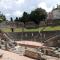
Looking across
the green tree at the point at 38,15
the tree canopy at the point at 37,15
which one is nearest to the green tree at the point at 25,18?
the tree canopy at the point at 37,15

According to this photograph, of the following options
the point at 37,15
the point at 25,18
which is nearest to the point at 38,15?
the point at 37,15

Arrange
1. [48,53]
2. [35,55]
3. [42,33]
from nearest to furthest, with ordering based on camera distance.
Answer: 1. [35,55]
2. [48,53]
3. [42,33]

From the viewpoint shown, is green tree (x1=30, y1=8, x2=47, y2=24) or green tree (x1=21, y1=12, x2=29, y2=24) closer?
green tree (x1=30, y1=8, x2=47, y2=24)

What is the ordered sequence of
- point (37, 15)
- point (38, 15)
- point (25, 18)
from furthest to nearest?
A: point (25, 18) → point (37, 15) → point (38, 15)

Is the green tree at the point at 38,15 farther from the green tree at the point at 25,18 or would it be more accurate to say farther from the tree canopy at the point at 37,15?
the green tree at the point at 25,18

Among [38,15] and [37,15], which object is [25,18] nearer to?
[37,15]

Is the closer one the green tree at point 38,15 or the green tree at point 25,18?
the green tree at point 38,15

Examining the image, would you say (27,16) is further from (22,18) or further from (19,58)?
(19,58)

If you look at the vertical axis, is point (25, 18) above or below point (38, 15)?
below

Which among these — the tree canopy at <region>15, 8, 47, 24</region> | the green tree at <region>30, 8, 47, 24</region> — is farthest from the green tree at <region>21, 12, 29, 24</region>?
the green tree at <region>30, 8, 47, 24</region>

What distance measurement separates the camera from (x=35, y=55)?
19.6 metres

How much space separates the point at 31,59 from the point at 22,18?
4333 centimetres

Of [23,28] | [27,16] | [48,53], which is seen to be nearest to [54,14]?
[27,16]

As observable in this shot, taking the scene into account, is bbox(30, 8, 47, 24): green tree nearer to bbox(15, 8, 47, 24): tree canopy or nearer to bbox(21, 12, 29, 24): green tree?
bbox(15, 8, 47, 24): tree canopy
